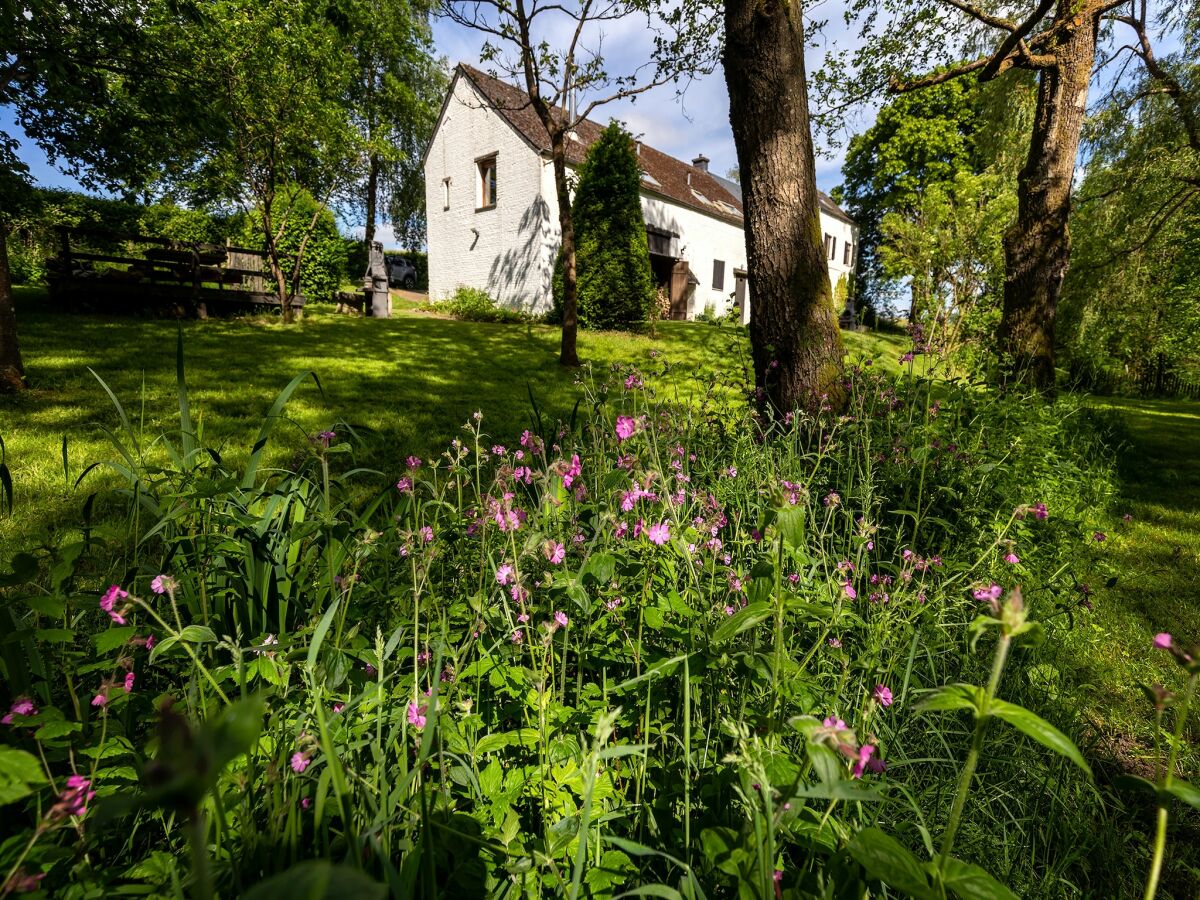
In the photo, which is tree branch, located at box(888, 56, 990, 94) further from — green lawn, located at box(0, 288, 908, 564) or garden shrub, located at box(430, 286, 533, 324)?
garden shrub, located at box(430, 286, 533, 324)

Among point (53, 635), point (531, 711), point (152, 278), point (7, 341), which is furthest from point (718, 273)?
point (53, 635)

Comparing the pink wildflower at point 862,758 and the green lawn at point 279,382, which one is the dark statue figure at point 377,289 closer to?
the green lawn at point 279,382

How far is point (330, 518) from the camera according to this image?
5.77 ft

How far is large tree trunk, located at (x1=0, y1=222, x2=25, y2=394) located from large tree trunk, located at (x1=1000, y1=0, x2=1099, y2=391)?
938 cm

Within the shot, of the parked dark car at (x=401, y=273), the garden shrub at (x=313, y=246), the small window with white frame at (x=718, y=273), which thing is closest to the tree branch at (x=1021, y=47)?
the garden shrub at (x=313, y=246)

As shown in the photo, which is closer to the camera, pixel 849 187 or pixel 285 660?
pixel 285 660

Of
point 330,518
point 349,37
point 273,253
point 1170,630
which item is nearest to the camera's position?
point 330,518

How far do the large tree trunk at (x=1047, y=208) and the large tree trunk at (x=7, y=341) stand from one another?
9380 mm

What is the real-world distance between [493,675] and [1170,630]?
3546mm

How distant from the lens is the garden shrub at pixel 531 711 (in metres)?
0.92

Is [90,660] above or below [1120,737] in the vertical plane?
above

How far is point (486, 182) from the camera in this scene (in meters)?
18.4

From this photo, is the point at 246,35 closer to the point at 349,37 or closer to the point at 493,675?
the point at 349,37

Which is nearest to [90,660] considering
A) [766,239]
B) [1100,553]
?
[766,239]
